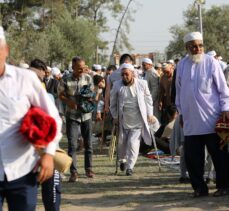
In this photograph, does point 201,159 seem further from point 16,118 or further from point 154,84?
point 154,84

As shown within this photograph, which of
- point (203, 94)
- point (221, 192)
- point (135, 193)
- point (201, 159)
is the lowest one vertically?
point (135, 193)

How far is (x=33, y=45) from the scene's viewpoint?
1802 inches

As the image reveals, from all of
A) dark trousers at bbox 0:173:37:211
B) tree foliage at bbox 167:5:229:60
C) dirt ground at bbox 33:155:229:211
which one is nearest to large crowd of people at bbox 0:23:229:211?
dark trousers at bbox 0:173:37:211

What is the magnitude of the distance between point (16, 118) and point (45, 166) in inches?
14.0

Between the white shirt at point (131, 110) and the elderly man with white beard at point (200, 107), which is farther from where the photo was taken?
the white shirt at point (131, 110)

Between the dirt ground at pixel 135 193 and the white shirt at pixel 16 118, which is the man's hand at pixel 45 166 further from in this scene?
the dirt ground at pixel 135 193

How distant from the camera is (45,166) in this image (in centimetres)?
408

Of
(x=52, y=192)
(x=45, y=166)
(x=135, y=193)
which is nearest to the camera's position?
(x=45, y=166)

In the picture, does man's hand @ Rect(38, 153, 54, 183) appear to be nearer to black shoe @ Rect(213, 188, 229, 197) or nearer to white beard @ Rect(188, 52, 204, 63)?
white beard @ Rect(188, 52, 204, 63)

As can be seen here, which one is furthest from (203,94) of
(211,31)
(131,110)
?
(211,31)

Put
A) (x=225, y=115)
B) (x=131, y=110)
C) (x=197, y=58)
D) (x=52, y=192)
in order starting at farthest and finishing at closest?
(x=131, y=110), (x=197, y=58), (x=225, y=115), (x=52, y=192)

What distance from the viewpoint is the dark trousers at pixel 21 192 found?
4102 millimetres

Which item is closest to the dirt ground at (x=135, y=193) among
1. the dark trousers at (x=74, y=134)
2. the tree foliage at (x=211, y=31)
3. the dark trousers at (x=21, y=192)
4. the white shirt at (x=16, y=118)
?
the dark trousers at (x=74, y=134)

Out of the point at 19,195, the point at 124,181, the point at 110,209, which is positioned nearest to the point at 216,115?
the point at 110,209
